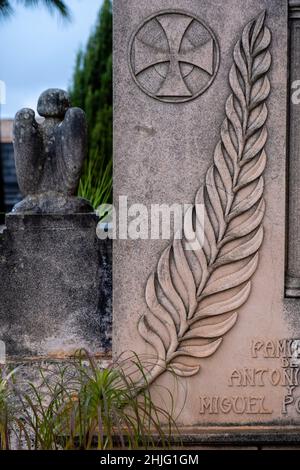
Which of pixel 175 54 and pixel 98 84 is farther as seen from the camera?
pixel 98 84

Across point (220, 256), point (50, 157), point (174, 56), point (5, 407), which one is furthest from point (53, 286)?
point (174, 56)

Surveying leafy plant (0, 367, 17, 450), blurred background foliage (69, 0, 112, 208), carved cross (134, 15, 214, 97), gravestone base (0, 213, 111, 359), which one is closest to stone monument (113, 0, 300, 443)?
carved cross (134, 15, 214, 97)

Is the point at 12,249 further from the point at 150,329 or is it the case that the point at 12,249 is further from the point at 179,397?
the point at 179,397

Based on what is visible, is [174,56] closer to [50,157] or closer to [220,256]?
[50,157]

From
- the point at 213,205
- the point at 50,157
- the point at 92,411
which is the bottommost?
the point at 92,411

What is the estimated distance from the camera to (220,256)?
514cm

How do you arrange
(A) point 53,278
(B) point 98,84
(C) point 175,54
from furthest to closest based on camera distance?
1. (B) point 98,84
2. (A) point 53,278
3. (C) point 175,54

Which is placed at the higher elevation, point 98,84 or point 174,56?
point 98,84

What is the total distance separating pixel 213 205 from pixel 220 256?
0.97 feet

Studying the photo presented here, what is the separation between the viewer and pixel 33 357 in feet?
17.2

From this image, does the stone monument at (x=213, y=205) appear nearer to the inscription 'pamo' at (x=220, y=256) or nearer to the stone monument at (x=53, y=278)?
the inscription 'pamo' at (x=220, y=256)

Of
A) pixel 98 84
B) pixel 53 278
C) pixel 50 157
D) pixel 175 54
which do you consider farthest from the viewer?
pixel 98 84

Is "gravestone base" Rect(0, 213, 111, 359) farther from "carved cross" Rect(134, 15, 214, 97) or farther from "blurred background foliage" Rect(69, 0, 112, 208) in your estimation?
"blurred background foliage" Rect(69, 0, 112, 208)
